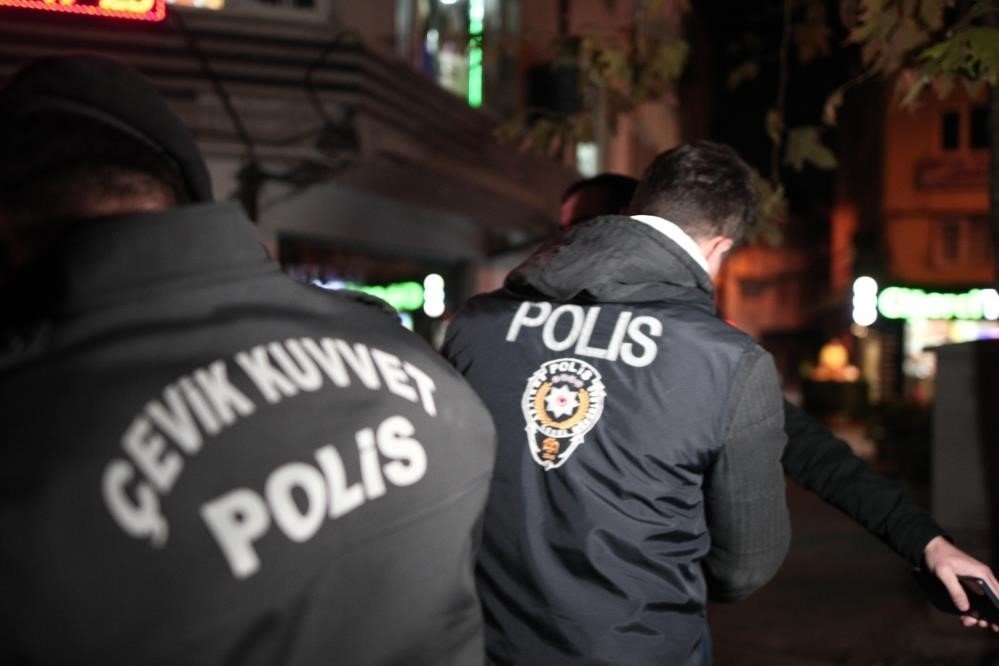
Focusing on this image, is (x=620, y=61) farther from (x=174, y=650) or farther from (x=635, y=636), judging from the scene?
(x=174, y=650)

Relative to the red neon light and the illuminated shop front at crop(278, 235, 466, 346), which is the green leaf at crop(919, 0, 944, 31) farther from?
the illuminated shop front at crop(278, 235, 466, 346)

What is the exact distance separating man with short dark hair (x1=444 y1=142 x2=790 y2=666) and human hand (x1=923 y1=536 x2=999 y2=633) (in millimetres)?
464

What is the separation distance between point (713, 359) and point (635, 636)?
563 mm

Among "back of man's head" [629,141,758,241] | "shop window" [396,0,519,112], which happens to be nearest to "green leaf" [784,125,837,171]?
"back of man's head" [629,141,758,241]

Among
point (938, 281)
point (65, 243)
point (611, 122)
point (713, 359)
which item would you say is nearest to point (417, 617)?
point (65, 243)

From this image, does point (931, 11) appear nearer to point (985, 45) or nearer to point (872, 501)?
point (985, 45)

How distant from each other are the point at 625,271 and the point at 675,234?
6.6 inches

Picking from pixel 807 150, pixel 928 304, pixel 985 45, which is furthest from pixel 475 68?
pixel 928 304

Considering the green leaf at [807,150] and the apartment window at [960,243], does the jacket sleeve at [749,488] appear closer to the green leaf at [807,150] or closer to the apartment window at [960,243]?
the green leaf at [807,150]

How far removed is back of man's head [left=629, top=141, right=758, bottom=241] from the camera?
2.22m

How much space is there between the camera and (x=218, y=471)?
1031 mm

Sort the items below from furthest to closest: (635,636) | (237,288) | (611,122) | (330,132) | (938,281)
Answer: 1. (938,281)
2. (330,132)
3. (611,122)
4. (635,636)
5. (237,288)

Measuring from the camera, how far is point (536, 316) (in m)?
2.13

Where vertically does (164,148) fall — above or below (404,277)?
above
